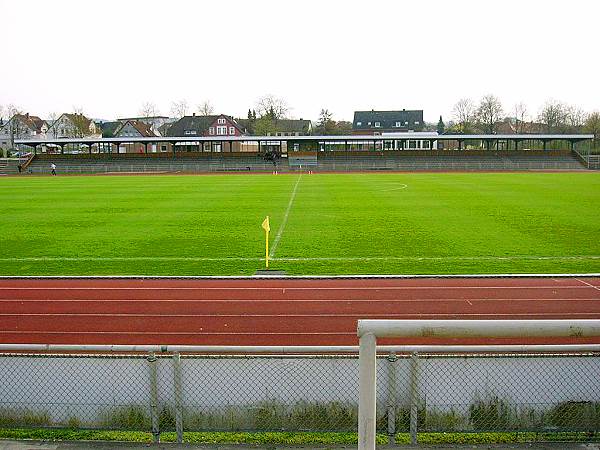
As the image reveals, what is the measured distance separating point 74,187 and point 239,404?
43.5 meters

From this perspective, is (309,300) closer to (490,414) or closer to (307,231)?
(490,414)

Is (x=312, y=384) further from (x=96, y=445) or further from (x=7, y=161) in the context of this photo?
(x=7, y=161)

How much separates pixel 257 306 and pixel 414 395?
7.69 m

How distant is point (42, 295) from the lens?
14.7 m

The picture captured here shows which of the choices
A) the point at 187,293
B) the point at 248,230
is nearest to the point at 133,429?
the point at 187,293

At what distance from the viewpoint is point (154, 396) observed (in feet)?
20.4

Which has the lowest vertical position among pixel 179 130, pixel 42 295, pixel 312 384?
pixel 42 295

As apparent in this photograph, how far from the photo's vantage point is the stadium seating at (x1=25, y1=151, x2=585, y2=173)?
7106 cm

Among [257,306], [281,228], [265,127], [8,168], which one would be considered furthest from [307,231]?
[265,127]

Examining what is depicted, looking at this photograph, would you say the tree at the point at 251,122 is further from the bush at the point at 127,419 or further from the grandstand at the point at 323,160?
the bush at the point at 127,419

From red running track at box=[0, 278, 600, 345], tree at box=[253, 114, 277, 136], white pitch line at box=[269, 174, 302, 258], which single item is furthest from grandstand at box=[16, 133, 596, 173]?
red running track at box=[0, 278, 600, 345]

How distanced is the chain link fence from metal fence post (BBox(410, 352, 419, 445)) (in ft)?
0.04

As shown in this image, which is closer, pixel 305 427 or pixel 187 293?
pixel 305 427

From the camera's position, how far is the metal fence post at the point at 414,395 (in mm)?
6051
